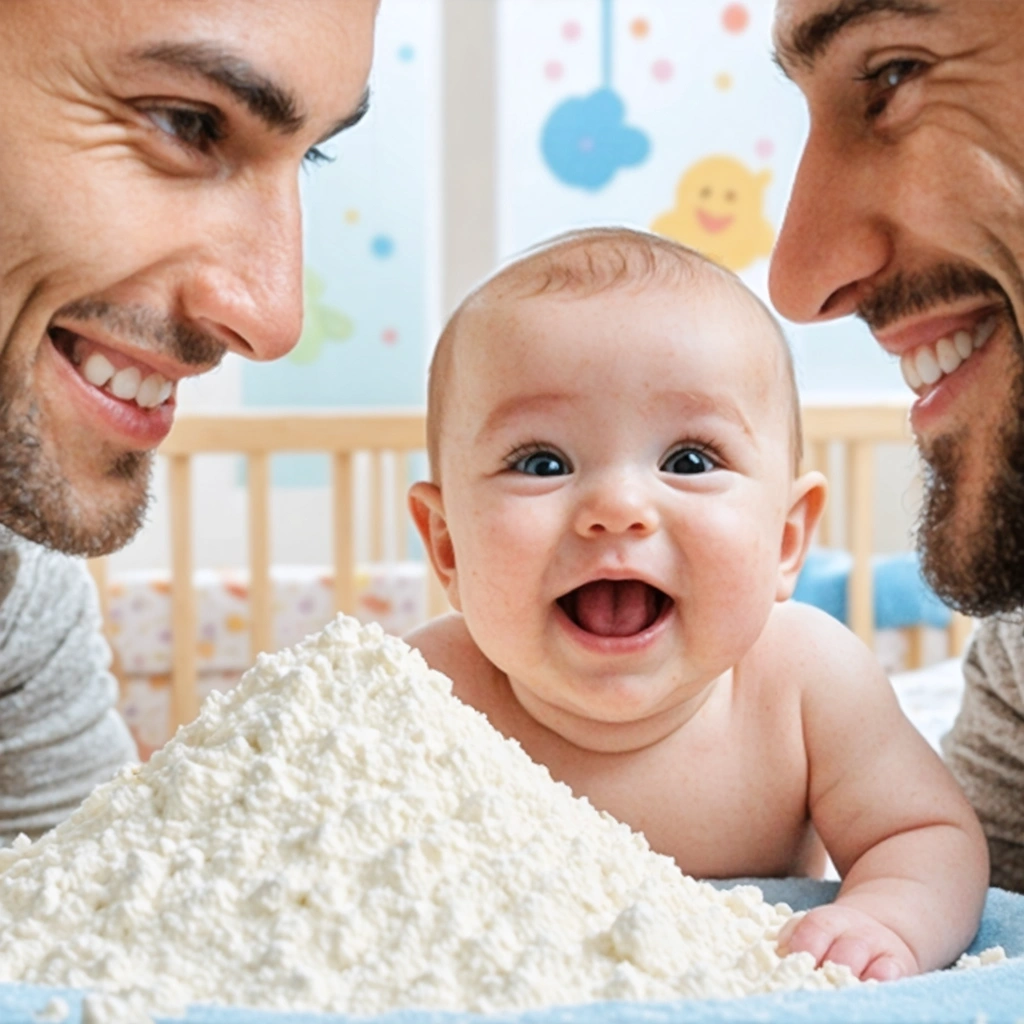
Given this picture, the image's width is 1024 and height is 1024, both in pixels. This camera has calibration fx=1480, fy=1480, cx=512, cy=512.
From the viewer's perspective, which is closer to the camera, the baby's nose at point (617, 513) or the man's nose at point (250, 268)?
the baby's nose at point (617, 513)

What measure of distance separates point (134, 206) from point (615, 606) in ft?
1.38

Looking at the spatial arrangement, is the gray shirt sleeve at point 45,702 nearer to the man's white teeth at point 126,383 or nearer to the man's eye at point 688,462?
the man's white teeth at point 126,383

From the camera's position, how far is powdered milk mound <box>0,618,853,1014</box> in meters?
0.59

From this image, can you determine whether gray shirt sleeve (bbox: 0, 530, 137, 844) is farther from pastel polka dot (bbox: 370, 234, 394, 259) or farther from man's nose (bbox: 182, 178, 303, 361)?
pastel polka dot (bbox: 370, 234, 394, 259)

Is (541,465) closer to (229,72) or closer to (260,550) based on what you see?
(229,72)

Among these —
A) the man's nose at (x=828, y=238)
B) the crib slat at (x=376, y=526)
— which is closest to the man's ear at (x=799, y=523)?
the man's nose at (x=828, y=238)

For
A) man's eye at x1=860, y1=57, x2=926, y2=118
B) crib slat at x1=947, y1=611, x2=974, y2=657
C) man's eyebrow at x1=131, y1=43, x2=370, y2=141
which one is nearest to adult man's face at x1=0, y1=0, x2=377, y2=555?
man's eyebrow at x1=131, y1=43, x2=370, y2=141

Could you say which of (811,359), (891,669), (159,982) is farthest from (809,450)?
(159,982)

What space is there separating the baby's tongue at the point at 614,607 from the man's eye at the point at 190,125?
0.41 meters

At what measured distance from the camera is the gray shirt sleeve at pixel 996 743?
3.88ft

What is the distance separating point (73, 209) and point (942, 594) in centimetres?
66

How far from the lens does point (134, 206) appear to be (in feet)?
3.29

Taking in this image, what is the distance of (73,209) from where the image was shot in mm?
993

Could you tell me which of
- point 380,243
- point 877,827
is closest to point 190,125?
point 877,827
